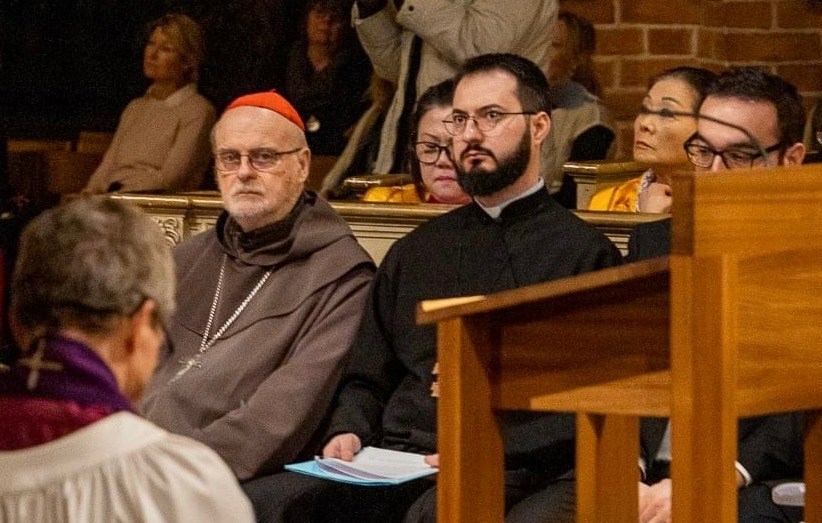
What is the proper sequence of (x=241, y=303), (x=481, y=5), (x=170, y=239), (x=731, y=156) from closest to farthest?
1. (x=731, y=156)
2. (x=241, y=303)
3. (x=170, y=239)
4. (x=481, y=5)

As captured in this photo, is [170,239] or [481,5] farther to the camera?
[481,5]

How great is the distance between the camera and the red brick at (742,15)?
7.43m

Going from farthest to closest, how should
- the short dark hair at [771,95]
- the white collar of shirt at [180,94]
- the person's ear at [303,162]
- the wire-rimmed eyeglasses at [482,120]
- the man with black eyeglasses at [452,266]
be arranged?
1. the white collar of shirt at [180,94]
2. the person's ear at [303,162]
3. the wire-rimmed eyeglasses at [482,120]
4. the man with black eyeglasses at [452,266]
5. the short dark hair at [771,95]

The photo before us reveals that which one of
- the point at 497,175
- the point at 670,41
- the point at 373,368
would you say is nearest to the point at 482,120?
the point at 497,175

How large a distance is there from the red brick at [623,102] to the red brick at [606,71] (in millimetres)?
34

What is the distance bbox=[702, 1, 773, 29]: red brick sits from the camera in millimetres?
7430

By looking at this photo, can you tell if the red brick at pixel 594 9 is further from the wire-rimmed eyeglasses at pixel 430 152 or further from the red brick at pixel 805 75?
the wire-rimmed eyeglasses at pixel 430 152

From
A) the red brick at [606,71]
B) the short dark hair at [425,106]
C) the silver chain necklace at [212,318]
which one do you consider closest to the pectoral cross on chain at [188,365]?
the silver chain necklace at [212,318]

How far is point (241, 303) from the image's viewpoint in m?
4.82

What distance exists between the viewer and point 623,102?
7555 millimetres

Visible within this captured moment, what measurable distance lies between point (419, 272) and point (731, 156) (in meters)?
0.93

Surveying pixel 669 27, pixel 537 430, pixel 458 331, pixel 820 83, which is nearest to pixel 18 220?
pixel 669 27

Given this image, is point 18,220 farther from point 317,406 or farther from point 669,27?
point 317,406

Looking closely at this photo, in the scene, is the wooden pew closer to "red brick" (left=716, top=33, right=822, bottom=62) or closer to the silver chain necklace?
the silver chain necklace
